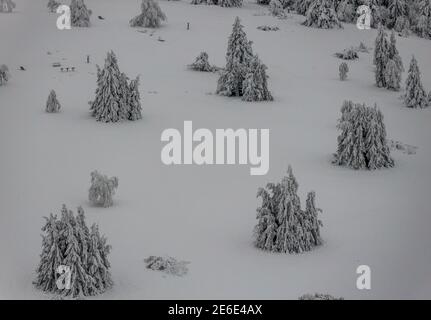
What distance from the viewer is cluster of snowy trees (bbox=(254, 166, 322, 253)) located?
2694 centimetres

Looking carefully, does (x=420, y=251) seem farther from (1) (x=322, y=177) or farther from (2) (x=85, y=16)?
(2) (x=85, y=16)

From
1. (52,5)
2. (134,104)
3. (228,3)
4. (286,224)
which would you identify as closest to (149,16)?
(52,5)

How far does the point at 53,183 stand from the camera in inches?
1273

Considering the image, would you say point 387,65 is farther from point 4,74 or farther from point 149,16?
point 4,74

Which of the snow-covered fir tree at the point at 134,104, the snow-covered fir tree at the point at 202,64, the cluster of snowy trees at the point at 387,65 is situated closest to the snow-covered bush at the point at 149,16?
the snow-covered fir tree at the point at 202,64

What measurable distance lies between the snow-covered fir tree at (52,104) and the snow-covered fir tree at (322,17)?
24339 millimetres

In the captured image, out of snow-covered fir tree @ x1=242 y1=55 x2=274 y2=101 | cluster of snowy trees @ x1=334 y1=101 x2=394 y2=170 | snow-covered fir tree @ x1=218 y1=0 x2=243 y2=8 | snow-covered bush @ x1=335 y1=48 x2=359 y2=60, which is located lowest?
cluster of snowy trees @ x1=334 y1=101 x2=394 y2=170

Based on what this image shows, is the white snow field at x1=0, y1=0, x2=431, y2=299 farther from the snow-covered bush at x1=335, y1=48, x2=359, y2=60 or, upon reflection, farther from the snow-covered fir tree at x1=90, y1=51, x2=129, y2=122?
the snow-covered fir tree at x1=90, y1=51, x2=129, y2=122

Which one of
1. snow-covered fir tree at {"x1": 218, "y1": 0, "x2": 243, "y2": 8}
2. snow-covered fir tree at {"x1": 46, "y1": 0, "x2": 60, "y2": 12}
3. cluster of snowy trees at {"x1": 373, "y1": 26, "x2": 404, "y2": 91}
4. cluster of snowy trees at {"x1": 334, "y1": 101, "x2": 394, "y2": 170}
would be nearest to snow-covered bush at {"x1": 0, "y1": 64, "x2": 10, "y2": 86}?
snow-covered fir tree at {"x1": 46, "y1": 0, "x2": 60, "y2": 12}

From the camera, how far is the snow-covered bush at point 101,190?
29.8m

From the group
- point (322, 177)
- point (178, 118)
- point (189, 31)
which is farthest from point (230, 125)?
point (189, 31)

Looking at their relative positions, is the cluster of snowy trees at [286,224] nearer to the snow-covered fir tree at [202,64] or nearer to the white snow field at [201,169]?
the white snow field at [201,169]

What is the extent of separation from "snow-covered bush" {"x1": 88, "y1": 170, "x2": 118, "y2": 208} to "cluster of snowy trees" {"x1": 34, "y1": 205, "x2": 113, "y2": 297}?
18.7 feet

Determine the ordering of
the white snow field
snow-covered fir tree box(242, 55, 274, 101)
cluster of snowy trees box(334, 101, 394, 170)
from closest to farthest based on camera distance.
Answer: the white snow field < cluster of snowy trees box(334, 101, 394, 170) < snow-covered fir tree box(242, 55, 274, 101)
